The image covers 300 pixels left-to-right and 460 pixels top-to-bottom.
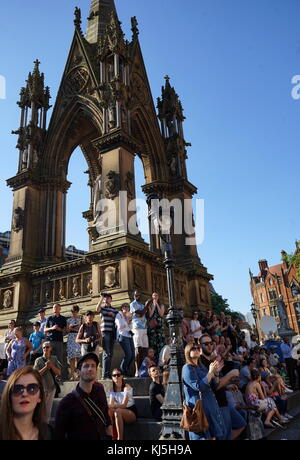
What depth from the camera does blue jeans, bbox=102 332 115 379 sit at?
25.9ft

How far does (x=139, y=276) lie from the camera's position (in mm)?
12047

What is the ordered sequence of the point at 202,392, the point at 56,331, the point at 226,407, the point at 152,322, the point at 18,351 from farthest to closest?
the point at 152,322 < the point at 56,331 < the point at 18,351 < the point at 226,407 < the point at 202,392

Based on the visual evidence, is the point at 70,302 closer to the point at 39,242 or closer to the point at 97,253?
the point at 97,253

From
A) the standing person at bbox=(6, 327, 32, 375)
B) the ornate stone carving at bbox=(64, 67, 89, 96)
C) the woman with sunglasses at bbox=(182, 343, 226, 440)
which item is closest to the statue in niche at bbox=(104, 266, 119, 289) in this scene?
the standing person at bbox=(6, 327, 32, 375)

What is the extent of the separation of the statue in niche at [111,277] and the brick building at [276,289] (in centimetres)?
5377

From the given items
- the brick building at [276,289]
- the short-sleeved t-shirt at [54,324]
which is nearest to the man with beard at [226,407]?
the short-sleeved t-shirt at [54,324]

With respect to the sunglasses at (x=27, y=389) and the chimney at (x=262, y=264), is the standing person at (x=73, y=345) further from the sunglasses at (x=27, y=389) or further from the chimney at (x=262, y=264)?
the chimney at (x=262, y=264)

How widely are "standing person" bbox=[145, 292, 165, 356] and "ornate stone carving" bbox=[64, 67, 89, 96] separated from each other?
43.2ft

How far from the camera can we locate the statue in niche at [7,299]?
14184 mm

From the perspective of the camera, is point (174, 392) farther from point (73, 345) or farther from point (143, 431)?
point (73, 345)

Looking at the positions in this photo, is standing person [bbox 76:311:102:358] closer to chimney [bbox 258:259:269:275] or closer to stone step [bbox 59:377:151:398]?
stone step [bbox 59:377:151:398]

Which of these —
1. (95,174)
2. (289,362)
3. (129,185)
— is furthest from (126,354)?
(95,174)

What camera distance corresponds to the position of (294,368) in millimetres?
13273

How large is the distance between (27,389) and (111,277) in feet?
30.4
